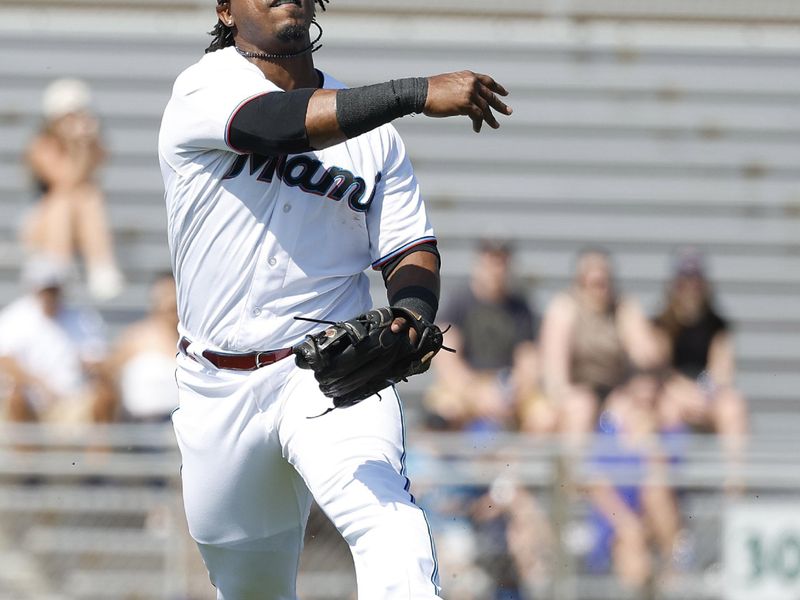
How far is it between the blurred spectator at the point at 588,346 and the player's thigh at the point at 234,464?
4.30 metres

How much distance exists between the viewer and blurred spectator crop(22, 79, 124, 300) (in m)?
9.41

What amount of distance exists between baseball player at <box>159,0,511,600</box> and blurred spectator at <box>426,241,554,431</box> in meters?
4.07

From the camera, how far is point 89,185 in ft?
31.5

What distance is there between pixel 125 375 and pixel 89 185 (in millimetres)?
1685

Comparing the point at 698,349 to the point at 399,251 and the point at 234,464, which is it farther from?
the point at 234,464

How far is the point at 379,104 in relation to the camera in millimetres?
3938

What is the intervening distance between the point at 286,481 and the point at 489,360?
445cm

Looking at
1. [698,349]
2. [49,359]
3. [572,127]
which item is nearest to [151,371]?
[49,359]

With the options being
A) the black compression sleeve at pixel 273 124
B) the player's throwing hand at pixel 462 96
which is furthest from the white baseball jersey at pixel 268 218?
the player's throwing hand at pixel 462 96

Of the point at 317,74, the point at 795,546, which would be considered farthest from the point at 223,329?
the point at 795,546

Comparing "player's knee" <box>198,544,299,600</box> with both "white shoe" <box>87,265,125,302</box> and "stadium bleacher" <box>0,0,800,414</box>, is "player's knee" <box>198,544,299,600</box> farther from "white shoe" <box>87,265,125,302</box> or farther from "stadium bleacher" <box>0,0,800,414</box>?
"stadium bleacher" <box>0,0,800,414</box>

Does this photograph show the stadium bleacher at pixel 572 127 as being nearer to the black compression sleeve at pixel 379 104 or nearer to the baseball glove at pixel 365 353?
the baseball glove at pixel 365 353

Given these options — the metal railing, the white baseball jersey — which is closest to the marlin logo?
the white baseball jersey

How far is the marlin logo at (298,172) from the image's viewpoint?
429 centimetres
